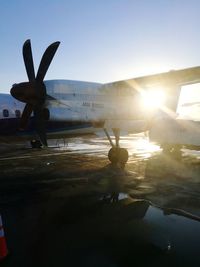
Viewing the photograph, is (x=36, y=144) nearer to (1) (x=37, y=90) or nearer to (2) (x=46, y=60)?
(1) (x=37, y=90)

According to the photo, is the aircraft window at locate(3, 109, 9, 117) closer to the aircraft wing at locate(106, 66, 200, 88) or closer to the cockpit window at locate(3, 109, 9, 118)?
the cockpit window at locate(3, 109, 9, 118)

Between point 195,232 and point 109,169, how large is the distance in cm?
858

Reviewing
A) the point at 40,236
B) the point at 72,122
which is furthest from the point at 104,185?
the point at 40,236

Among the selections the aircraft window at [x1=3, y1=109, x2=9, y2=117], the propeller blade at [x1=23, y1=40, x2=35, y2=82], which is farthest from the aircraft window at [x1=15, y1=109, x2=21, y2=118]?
→ the propeller blade at [x1=23, y1=40, x2=35, y2=82]

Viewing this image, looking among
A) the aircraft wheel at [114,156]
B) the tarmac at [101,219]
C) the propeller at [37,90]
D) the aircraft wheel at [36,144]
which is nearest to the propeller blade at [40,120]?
the propeller at [37,90]

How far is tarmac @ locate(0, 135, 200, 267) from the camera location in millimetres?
5441

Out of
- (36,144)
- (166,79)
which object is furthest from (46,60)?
(36,144)

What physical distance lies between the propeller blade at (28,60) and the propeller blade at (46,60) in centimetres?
65

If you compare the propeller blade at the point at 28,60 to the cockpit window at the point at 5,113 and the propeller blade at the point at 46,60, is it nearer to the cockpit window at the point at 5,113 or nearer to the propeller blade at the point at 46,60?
the propeller blade at the point at 46,60

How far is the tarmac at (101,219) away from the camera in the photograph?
544 cm

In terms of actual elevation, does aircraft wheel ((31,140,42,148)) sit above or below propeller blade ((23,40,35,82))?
below

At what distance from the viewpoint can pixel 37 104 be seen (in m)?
13.0

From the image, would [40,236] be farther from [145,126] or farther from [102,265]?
[145,126]

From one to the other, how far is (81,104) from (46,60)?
282 cm
